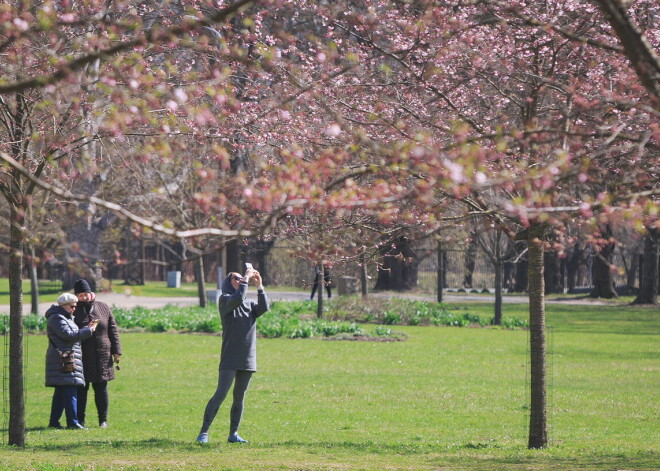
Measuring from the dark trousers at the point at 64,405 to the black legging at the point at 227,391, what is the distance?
2128 millimetres

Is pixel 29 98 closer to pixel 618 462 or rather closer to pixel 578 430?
pixel 618 462

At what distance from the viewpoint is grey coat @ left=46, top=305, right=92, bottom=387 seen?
11.0 metres

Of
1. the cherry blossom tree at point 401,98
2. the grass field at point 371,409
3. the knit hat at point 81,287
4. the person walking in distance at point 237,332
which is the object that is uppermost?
the cherry blossom tree at point 401,98

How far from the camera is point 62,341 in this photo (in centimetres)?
1122

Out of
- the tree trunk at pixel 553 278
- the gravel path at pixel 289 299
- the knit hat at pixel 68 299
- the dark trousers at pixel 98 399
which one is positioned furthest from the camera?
the tree trunk at pixel 553 278

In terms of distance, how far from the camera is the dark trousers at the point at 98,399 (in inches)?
457

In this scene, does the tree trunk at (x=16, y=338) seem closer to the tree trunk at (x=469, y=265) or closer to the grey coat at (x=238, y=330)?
the grey coat at (x=238, y=330)

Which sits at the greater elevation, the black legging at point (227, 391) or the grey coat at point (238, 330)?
the grey coat at point (238, 330)

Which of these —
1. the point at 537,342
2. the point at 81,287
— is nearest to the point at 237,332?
the point at 81,287

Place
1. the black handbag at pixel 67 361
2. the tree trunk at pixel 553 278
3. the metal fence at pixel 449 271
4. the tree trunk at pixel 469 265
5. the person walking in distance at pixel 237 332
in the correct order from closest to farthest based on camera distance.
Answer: the person walking in distance at pixel 237 332 < the black handbag at pixel 67 361 < the tree trunk at pixel 469 265 < the tree trunk at pixel 553 278 < the metal fence at pixel 449 271

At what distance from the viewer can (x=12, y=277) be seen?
9.84 meters

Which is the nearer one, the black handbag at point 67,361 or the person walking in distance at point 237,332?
the person walking in distance at point 237,332

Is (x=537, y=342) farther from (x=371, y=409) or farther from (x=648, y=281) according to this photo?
(x=648, y=281)

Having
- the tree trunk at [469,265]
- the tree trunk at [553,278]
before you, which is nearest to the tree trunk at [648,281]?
the tree trunk at [469,265]
